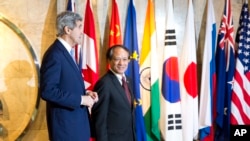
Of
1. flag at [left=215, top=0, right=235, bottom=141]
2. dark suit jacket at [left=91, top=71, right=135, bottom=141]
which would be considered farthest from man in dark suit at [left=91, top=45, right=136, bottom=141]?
flag at [left=215, top=0, right=235, bottom=141]

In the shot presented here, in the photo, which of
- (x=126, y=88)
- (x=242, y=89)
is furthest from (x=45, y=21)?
(x=242, y=89)

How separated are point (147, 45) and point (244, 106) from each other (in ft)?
3.71

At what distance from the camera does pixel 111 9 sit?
3393mm

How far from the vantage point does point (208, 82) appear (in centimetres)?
326

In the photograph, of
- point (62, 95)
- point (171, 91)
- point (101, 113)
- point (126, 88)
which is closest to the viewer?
point (62, 95)

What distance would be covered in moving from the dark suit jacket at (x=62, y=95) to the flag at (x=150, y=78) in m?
1.34

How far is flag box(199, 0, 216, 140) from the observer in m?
3.25

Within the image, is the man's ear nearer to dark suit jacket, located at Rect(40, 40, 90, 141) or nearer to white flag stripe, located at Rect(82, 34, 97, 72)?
dark suit jacket, located at Rect(40, 40, 90, 141)

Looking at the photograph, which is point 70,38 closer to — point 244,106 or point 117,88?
point 117,88

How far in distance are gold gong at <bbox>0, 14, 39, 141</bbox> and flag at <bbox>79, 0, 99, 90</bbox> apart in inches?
20.4

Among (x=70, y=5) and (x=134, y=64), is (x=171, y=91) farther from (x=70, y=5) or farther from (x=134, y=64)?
(x=70, y=5)

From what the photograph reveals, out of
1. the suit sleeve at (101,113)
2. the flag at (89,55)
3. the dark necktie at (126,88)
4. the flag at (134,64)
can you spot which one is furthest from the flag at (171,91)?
the suit sleeve at (101,113)

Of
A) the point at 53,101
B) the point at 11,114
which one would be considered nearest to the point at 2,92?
the point at 11,114

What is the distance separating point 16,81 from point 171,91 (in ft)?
5.11
